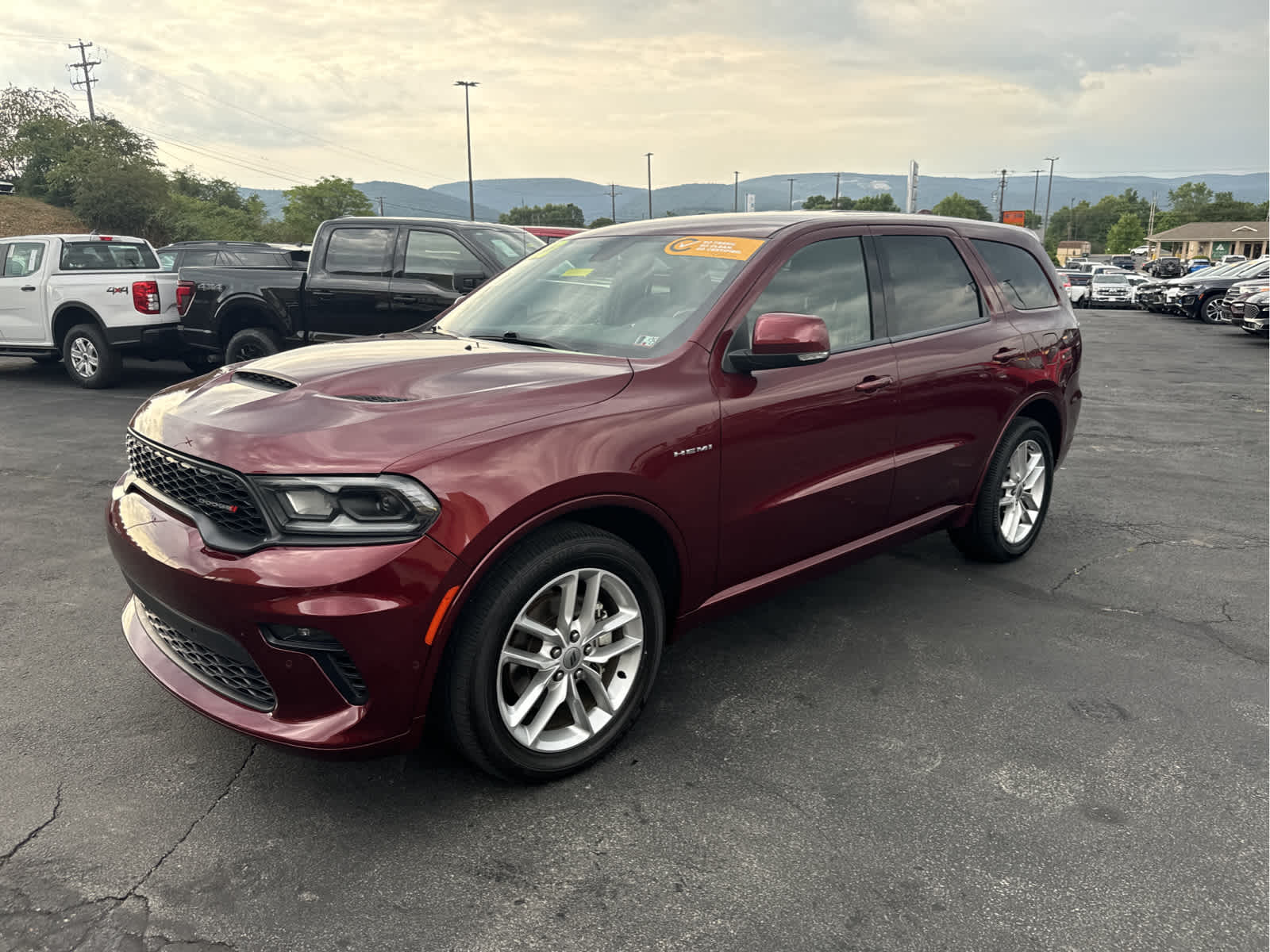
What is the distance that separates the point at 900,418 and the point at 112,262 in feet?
34.9

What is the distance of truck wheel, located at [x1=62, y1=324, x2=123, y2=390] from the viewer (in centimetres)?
1048

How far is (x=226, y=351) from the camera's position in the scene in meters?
9.62

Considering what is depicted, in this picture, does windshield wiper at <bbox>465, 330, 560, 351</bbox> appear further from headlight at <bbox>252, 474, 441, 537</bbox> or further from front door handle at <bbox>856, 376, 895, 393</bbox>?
front door handle at <bbox>856, 376, 895, 393</bbox>

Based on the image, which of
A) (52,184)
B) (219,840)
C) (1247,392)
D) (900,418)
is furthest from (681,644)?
(52,184)

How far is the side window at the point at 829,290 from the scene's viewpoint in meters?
3.42

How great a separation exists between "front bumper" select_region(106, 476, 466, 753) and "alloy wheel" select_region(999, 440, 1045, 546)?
132 inches

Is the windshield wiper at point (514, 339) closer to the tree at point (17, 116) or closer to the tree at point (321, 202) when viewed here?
the tree at point (17, 116)

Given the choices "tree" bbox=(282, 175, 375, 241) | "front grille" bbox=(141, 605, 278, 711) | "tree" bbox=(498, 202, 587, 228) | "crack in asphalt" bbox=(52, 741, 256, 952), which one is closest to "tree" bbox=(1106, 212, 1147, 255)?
"tree" bbox=(498, 202, 587, 228)

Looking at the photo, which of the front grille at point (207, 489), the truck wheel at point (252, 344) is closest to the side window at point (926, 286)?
the front grille at point (207, 489)

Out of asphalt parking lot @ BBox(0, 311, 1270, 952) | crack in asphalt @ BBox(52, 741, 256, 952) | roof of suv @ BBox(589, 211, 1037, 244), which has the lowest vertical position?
asphalt parking lot @ BBox(0, 311, 1270, 952)

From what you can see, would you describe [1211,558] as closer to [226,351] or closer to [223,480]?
[223,480]

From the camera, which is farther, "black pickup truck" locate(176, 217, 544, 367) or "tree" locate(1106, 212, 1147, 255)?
"tree" locate(1106, 212, 1147, 255)

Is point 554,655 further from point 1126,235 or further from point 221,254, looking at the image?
point 1126,235

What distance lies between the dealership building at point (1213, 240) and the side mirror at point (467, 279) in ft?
388
